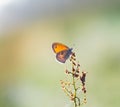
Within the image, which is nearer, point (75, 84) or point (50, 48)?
point (75, 84)

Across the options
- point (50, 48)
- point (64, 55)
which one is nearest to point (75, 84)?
point (64, 55)

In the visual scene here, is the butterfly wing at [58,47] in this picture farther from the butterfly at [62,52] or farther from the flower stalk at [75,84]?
the flower stalk at [75,84]

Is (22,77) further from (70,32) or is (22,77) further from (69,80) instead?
(70,32)

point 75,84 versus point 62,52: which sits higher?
point 62,52

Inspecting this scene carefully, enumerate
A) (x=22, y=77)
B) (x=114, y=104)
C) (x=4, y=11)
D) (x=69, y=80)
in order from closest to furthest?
(x=114, y=104)
(x=69, y=80)
(x=22, y=77)
(x=4, y=11)

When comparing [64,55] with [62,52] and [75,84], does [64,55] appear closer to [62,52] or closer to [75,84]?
[62,52]

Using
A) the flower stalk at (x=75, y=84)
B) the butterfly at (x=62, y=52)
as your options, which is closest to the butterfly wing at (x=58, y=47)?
the butterfly at (x=62, y=52)

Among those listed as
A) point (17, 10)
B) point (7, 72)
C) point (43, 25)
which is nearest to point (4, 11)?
point (17, 10)
